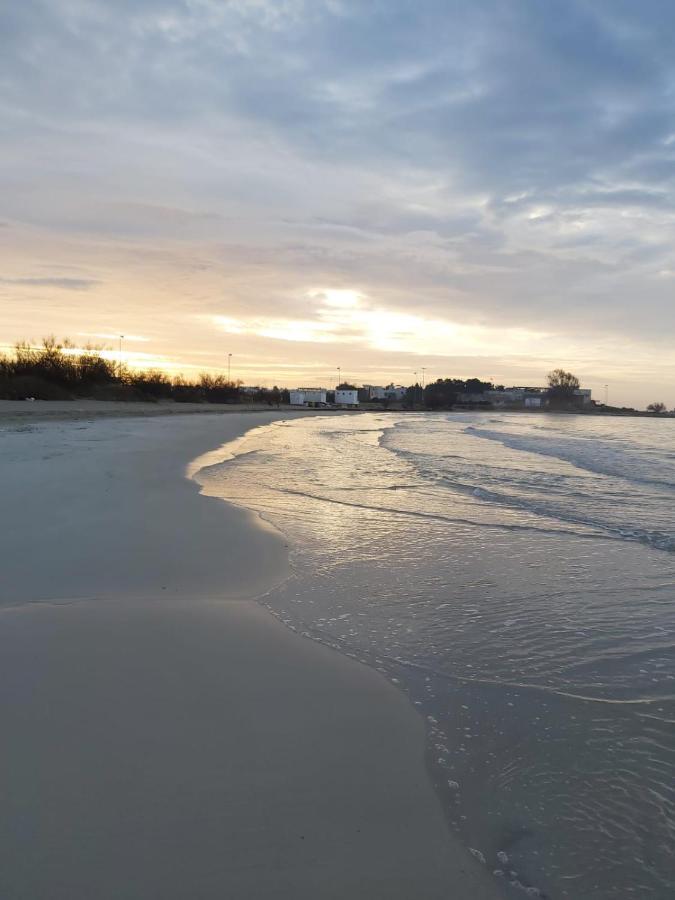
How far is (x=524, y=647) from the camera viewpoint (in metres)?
4.41

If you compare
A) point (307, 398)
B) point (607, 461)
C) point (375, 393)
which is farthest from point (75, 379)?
point (375, 393)

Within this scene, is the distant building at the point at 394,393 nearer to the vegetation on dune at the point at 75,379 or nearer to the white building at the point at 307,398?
the white building at the point at 307,398

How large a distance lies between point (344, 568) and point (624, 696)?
3.29 meters

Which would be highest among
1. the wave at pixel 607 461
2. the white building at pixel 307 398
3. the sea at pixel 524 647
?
the white building at pixel 307 398

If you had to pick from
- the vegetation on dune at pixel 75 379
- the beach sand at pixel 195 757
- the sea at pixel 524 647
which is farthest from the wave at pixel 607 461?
the vegetation on dune at pixel 75 379

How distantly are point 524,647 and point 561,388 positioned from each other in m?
153

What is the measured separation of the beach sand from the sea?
0.26m

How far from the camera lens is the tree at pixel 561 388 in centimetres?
14238

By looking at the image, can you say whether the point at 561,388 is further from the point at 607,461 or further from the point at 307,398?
the point at 607,461

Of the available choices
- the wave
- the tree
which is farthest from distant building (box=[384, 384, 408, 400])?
the wave

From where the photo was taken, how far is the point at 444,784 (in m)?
2.77

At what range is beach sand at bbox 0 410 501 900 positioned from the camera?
215 centimetres

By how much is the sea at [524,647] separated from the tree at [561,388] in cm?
14053

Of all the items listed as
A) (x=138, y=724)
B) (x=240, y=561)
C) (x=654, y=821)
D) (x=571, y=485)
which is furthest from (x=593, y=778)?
(x=571, y=485)
